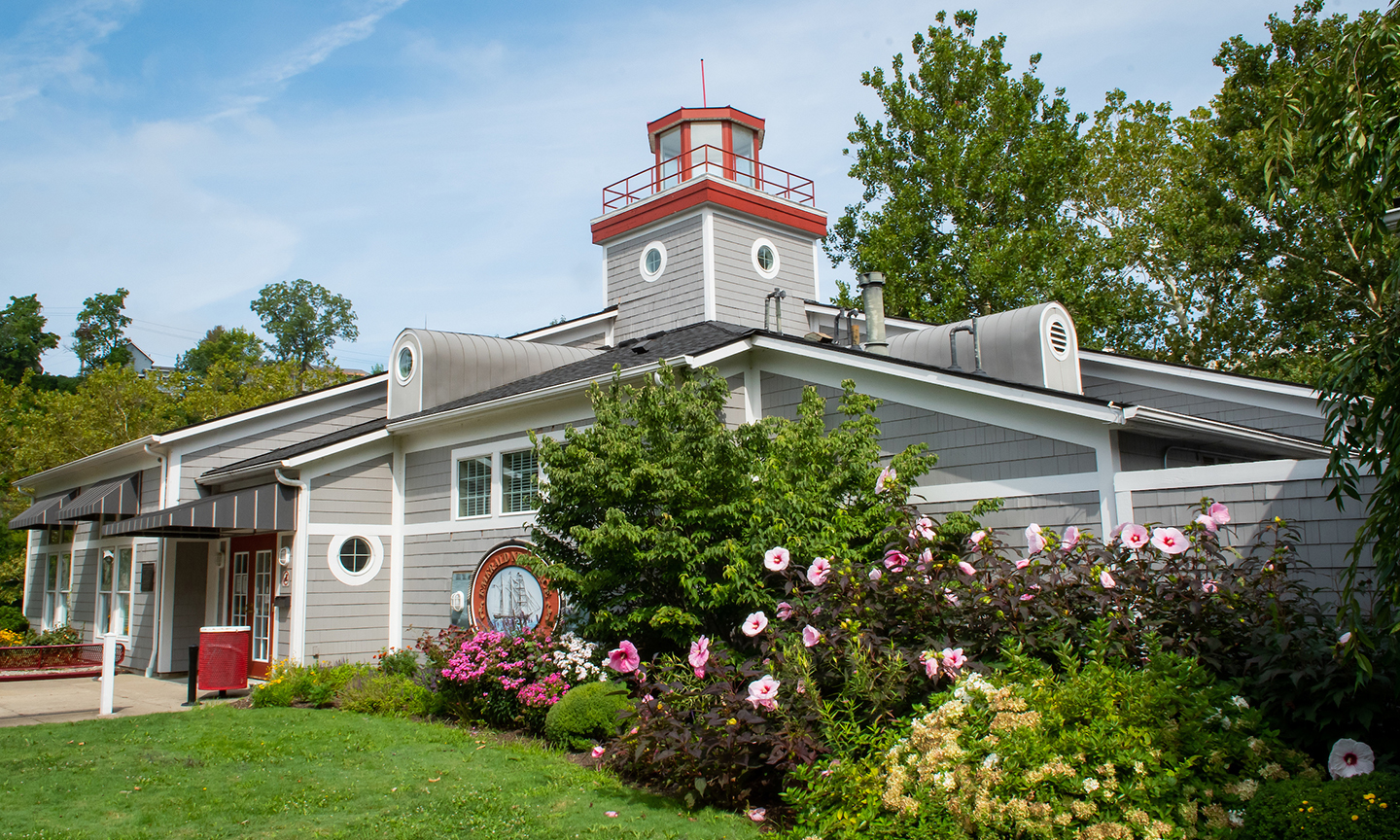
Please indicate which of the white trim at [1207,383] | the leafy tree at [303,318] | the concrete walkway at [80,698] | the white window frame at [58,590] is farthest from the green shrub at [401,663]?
the leafy tree at [303,318]

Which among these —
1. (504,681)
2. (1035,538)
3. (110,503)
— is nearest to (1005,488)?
(1035,538)

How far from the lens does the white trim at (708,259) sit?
15617 millimetres

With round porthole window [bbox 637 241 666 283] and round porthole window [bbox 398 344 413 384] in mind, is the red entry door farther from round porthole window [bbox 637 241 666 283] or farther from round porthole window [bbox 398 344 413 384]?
round porthole window [bbox 637 241 666 283]

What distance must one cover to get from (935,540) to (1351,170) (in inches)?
151

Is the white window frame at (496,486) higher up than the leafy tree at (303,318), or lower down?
lower down

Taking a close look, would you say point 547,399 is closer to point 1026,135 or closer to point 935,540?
point 935,540

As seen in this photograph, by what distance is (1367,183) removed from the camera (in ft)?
14.8

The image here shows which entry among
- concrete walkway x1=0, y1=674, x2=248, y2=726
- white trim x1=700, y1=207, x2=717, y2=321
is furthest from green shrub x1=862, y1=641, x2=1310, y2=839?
white trim x1=700, y1=207, x2=717, y2=321

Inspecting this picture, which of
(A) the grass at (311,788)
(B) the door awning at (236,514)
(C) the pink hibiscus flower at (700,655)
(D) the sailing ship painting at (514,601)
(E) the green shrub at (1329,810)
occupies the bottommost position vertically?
(A) the grass at (311,788)

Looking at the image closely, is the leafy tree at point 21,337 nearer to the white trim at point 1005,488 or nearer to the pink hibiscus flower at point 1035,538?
the white trim at point 1005,488

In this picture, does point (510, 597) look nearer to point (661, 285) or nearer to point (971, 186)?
point (661, 285)

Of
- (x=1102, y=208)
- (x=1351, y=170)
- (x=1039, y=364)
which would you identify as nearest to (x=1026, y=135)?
(x=1102, y=208)

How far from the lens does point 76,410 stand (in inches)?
970

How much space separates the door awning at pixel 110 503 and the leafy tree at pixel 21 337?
4433cm
